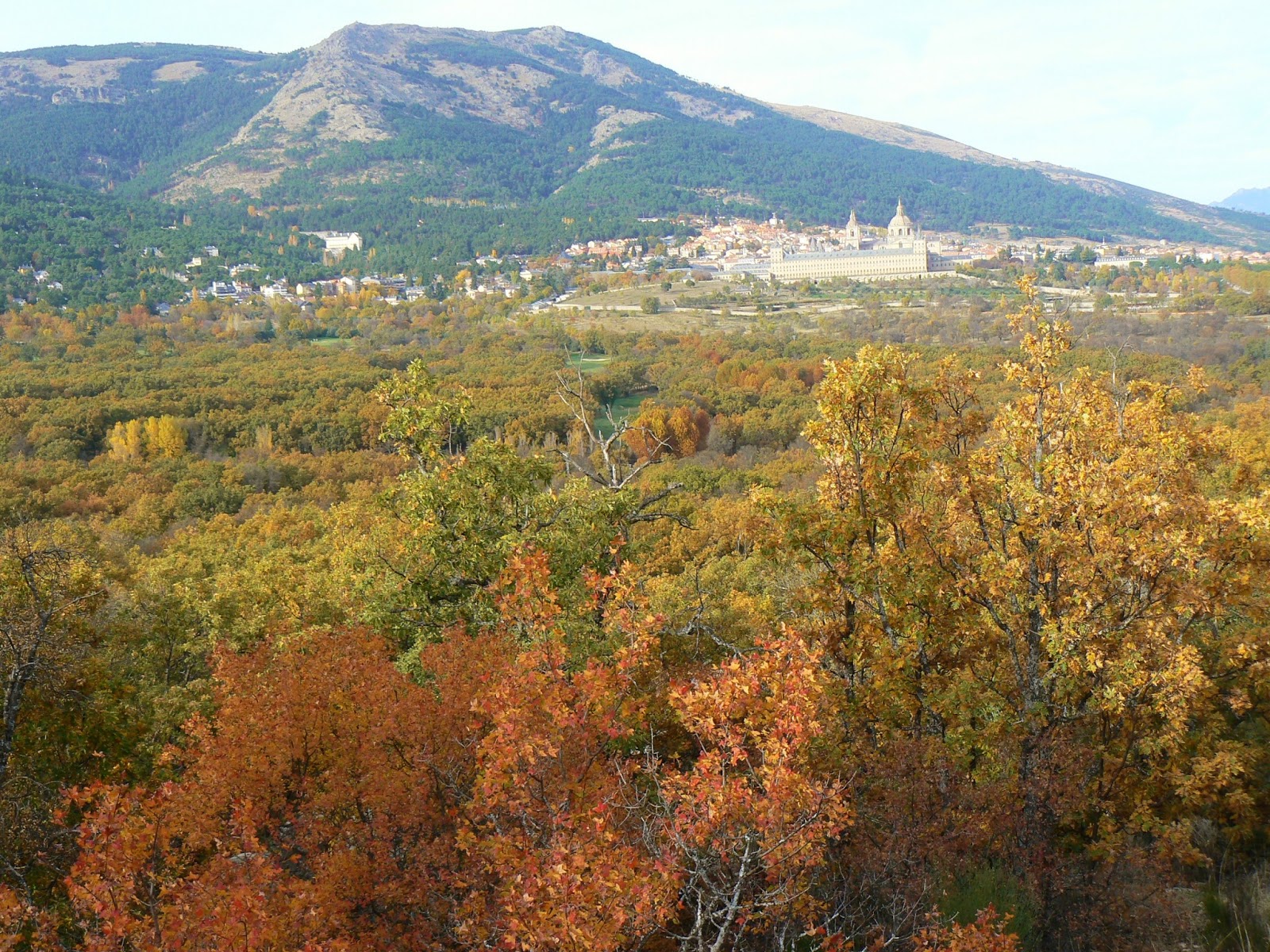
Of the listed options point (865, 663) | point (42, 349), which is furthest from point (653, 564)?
point (42, 349)

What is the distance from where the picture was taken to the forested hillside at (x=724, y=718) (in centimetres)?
603

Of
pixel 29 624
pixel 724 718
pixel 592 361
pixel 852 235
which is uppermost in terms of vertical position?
pixel 724 718

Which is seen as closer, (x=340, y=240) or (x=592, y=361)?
(x=592, y=361)

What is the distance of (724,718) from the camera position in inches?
235

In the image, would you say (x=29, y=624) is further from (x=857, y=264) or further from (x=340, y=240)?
(x=340, y=240)

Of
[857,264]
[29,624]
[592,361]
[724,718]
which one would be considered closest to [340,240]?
[857,264]

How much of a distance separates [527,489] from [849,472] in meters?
5.69

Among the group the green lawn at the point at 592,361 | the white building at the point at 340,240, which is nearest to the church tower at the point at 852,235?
the white building at the point at 340,240

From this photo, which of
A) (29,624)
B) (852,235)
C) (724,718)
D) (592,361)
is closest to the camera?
(724,718)

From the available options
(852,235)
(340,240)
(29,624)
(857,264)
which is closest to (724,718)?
(29,624)

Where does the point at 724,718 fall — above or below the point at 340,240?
above

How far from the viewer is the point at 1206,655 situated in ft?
44.3

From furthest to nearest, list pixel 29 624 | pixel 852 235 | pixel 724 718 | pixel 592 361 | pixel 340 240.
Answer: pixel 852 235 → pixel 340 240 → pixel 592 361 → pixel 29 624 → pixel 724 718

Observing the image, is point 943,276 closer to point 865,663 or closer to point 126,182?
point 865,663
